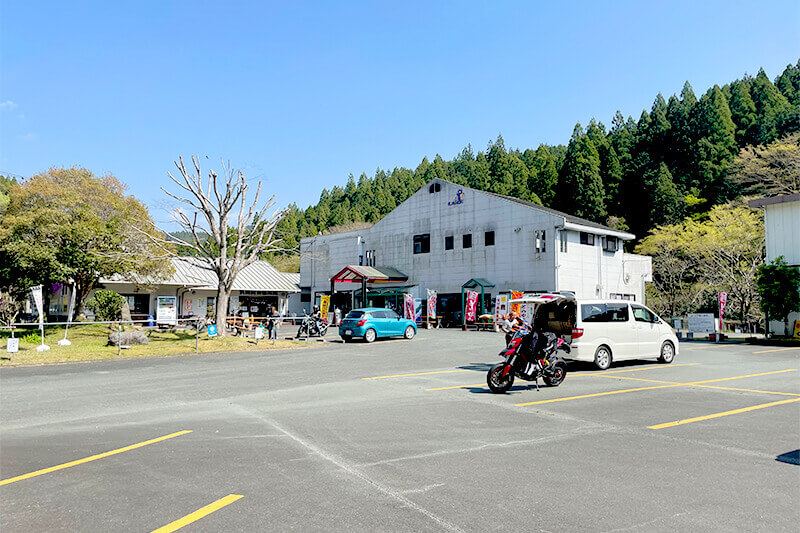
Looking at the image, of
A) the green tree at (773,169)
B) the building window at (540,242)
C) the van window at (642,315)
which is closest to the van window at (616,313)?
the van window at (642,315)

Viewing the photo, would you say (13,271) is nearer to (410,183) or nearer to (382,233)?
(382,233)

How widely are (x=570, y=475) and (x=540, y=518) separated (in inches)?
47.8

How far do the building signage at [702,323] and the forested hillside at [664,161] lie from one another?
30.2 meters

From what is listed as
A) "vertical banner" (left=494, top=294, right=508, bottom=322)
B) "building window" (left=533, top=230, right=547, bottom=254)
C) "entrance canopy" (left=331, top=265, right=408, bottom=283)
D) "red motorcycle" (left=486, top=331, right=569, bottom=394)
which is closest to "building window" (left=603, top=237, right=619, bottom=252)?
"building window" (left=533, top=230, right=547, bottom=254)

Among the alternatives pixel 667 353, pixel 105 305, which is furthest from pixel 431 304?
pixel 667 353

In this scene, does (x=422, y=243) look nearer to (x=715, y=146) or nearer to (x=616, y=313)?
(x=616, y=313)

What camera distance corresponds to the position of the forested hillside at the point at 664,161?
5469 centimetres

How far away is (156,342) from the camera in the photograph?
22.2 metres

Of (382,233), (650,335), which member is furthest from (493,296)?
(650,335)

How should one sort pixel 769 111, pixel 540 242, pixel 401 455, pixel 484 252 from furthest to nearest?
pixel 769 111 → pixel 484 252 → pixel 540 242 → pixel 401 455

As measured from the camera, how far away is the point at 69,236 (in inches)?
1002

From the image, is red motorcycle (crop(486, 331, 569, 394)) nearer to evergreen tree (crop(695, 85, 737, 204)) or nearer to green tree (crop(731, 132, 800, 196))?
green tree (crop(731, 132, 800, 196))

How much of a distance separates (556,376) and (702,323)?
58.0 feet

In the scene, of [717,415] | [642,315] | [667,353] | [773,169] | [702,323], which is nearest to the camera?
[717,415]
